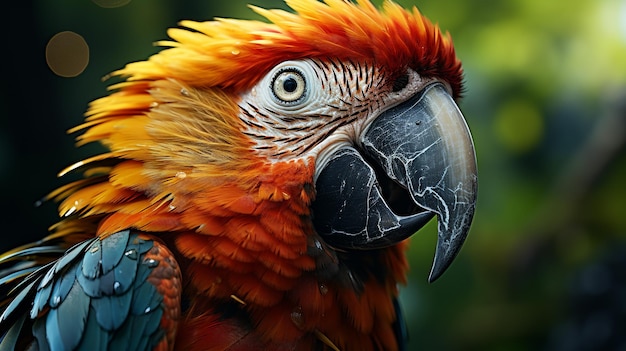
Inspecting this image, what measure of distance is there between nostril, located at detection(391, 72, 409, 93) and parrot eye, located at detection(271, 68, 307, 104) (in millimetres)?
157

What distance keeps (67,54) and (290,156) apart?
68.8 inches

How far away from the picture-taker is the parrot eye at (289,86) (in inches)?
43.1

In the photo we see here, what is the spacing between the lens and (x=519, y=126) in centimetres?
285

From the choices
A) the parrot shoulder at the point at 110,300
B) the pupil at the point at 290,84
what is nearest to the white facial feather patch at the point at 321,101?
the pupil at the point at 290,84

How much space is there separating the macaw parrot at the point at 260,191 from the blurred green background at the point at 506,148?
4.64 ft

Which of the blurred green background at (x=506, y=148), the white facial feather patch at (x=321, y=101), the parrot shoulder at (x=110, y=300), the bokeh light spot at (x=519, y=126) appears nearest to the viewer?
the parrot shoulder at (x=110, y=300)

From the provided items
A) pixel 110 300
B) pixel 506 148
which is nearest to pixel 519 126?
pixel 506 148

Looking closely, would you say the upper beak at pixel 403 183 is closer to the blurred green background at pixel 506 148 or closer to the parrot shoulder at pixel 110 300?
the parrot shoulder at pixel 110 300

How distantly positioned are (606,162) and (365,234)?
2175 millimetres

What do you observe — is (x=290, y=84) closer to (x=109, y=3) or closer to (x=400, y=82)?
(x=400, y=82)

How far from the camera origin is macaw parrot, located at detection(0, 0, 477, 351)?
99 cm

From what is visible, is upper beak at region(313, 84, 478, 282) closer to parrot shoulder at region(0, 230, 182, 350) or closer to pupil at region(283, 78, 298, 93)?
pupil at region(283, 78, 298, 93)

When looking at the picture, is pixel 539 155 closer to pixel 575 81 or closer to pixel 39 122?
pixel 575 81

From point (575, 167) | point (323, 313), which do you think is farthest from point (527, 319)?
point (323, 313)
